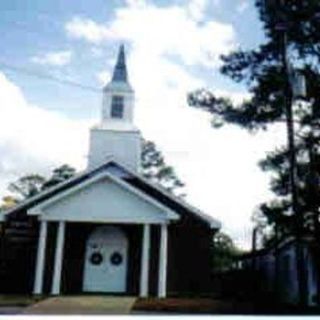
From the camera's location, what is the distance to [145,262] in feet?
40.6

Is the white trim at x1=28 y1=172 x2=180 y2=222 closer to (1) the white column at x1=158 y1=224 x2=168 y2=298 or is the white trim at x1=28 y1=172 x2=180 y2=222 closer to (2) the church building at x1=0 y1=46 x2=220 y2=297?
(2) the church building at x1=0 y1=46 x2=220 y2=297

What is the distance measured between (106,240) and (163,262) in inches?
57.8

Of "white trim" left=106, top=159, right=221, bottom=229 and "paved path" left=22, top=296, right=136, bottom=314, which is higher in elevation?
"white trim" left=106, top=159, right=221, bottom=229

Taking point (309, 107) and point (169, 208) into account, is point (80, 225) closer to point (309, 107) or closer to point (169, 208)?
point (169, 208)

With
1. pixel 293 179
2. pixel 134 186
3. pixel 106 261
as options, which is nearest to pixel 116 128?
pixel 134 186

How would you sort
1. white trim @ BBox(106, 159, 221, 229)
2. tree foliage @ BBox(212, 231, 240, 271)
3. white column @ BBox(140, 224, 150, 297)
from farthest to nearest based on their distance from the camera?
tree foliage @ BBox(212, 231, 240, 271) < white trim @ BBox(106, 159, 221, 229) < white column @ BBox(140, 224, 150, 297)

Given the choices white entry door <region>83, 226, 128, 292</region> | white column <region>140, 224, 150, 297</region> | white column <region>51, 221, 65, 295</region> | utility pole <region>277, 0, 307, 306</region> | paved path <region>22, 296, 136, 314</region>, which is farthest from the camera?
white entry door <region>83, 226, 128, 292</region>

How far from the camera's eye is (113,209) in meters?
12.4

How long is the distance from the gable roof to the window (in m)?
2.35

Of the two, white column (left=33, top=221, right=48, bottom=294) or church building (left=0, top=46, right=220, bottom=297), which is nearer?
white column (left=33, top=221, right=48, bottom=294)

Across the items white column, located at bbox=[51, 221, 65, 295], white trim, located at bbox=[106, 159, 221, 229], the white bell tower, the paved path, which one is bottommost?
the paved path

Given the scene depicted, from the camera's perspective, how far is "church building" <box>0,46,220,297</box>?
1243 centimetres

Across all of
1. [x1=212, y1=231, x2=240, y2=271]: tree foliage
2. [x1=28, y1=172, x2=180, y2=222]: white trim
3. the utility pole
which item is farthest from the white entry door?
[x1=212, y1=231, x2=240, y2=271]: tree foliage

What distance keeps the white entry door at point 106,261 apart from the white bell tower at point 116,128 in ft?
10.1
